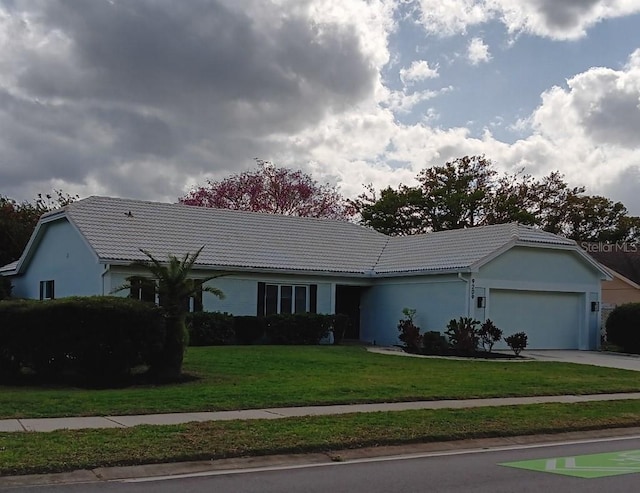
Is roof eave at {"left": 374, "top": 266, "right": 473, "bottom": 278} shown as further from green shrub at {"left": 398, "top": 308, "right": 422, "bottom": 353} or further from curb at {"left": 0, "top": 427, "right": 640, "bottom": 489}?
curb at {"left": 0, "top": 427, "right": 640, "bottom": 489}

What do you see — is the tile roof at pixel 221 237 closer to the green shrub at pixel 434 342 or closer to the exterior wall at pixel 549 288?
the green shrub at pixel 434 342

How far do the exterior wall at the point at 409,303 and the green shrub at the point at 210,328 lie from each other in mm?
6860

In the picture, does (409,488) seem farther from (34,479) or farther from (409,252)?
(409,252)

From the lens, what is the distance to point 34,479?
8.34m

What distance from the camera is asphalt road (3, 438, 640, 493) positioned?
8.26 metres

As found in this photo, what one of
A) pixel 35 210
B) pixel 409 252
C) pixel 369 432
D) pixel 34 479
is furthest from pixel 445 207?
pixel 34 479

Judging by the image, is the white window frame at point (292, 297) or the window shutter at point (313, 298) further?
the window shutter at point (313, 298)

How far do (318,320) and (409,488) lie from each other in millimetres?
20860

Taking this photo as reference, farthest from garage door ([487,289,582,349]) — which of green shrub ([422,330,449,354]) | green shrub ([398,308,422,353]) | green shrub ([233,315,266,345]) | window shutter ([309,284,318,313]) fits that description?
green shrub ([233,315,266,345])

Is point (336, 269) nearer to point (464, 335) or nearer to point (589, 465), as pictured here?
point (464, 335)

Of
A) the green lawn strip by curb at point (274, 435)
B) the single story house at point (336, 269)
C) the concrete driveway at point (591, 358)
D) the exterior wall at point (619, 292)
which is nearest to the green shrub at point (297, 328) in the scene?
the single story house at point (336, 269)

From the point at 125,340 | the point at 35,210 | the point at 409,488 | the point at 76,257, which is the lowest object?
the point at 409,488

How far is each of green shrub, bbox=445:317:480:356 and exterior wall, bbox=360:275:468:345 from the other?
96cm

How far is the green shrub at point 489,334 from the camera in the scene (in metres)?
26.0
